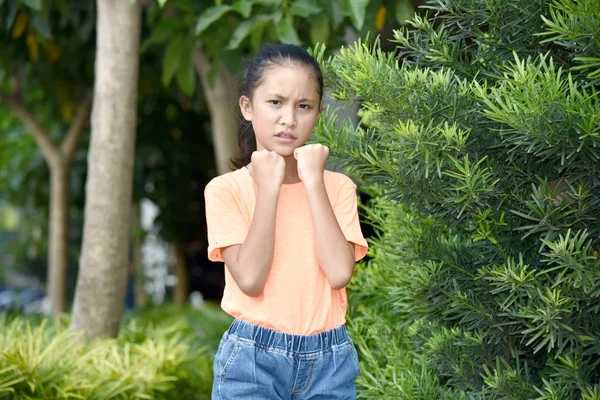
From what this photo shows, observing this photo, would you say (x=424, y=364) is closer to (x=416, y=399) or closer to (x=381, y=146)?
(x=416, y=399)

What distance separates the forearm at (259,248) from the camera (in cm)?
212

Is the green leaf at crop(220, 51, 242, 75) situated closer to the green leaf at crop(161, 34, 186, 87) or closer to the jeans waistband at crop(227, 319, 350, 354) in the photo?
the green leaf at crop(161, 34, 186, 87)

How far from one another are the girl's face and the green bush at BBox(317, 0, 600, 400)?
0.18 meters

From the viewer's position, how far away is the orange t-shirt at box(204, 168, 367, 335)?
2203 millimetres

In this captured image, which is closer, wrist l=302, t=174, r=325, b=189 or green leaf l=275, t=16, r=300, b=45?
wrist l=302, t=174, r=325, b=189

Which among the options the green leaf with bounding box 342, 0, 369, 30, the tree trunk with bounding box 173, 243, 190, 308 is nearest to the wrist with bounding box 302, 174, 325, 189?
the green leaf with bounding box 342, 0, 369, 30

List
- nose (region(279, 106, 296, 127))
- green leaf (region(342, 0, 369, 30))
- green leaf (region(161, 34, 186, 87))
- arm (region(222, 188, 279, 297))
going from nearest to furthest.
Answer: arm (region(222, 188, 279, 297)), nose (region(279, 106, 296, 127)), green leaf (region(342, 0, 369, 30)), green leaf (region(161, 34, 186, 87))

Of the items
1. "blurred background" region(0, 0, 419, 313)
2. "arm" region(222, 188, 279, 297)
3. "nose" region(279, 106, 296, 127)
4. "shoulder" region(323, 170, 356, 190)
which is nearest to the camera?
"arm" region(222, 188, 279, 297)

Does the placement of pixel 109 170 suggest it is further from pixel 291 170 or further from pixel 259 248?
pixel 259 248

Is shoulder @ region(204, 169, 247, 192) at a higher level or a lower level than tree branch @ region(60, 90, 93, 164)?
lower

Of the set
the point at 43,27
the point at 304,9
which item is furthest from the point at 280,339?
the point at 43,27

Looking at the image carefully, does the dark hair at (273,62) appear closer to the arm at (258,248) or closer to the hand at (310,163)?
the hand at (310,163)

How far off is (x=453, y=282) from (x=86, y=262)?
2.65 m

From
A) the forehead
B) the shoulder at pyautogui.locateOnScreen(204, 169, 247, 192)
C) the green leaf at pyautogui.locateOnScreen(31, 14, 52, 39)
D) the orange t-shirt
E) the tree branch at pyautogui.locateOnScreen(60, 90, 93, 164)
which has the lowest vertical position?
the orange t-shirt
